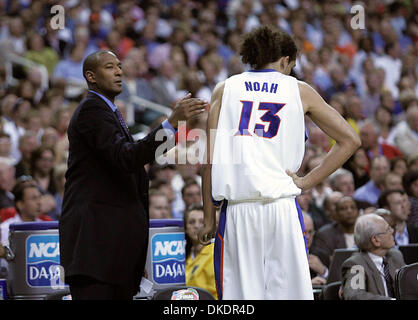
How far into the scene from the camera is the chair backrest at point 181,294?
4.94 meters

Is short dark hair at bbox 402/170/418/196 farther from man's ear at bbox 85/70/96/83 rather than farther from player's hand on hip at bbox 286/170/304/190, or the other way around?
man's ear at bbox 85/70/96/83

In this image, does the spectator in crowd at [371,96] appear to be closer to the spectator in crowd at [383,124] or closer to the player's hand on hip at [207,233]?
the spectator in crowd at [383,124]

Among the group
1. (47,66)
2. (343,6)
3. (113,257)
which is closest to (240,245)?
(113,257)

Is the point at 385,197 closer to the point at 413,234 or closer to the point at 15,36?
the point at 413,234

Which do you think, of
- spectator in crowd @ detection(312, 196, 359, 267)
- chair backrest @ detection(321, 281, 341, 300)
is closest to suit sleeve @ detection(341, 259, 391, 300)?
chair backrest @ detection(321, 281, 341, 300)

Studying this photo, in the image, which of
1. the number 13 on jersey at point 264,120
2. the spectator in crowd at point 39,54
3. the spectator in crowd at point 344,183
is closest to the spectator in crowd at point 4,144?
the spectator in crowd at point 39,54

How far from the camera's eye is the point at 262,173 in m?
3.79

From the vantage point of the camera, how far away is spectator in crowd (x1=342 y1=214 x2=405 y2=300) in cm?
555

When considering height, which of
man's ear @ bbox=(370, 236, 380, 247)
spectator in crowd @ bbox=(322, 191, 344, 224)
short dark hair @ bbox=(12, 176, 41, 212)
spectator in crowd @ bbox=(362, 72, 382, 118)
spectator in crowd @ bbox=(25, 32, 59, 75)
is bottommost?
man's ear @ bbox=(370, 236, 380, 247)

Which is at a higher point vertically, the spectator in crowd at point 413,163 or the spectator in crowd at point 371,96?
the spectator in crowd at point 371,96

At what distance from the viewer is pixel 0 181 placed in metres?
7.71

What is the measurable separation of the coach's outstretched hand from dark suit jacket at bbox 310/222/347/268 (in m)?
3.67

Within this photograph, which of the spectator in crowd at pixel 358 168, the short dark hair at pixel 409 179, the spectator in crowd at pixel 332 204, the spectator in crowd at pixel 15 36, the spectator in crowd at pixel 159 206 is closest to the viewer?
the spectator in crowd at pixel 159 206
